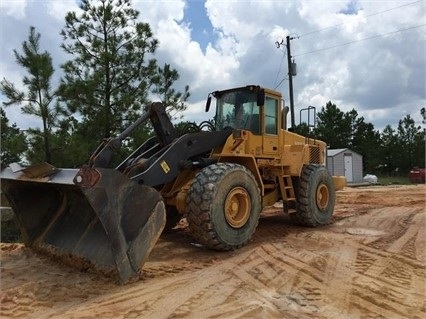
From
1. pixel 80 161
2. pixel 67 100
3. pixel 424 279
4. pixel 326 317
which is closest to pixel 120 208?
pixel 326 317

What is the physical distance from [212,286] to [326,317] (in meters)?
1.32

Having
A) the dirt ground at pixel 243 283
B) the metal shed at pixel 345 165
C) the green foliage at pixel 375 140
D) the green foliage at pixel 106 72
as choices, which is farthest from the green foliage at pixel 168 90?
the green foliage at pixel 375 140

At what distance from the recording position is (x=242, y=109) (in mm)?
7953

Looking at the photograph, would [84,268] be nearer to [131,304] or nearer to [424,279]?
[131,304]

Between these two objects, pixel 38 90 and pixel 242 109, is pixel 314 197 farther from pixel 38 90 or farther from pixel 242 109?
pixel 38 90

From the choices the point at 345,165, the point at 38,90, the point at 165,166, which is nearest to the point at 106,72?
the point at 38,90

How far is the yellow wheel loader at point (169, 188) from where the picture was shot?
5.01 metres

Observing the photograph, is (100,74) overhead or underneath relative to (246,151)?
overhead

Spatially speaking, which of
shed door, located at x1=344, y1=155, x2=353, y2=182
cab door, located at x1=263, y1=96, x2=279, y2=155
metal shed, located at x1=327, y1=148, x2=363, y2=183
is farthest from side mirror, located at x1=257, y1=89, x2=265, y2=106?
shed door, located at x1=344, y1=155, x2=353, y2=182

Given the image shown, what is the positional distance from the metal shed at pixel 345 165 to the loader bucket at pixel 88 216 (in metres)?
28.1

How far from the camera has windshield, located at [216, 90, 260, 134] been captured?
7.88m

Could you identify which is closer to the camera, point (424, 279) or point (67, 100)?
point (424, 279)

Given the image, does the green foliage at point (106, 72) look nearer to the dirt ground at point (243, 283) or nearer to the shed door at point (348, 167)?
the dirt ground at point (243, 283)

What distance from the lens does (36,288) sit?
488 centimetres
